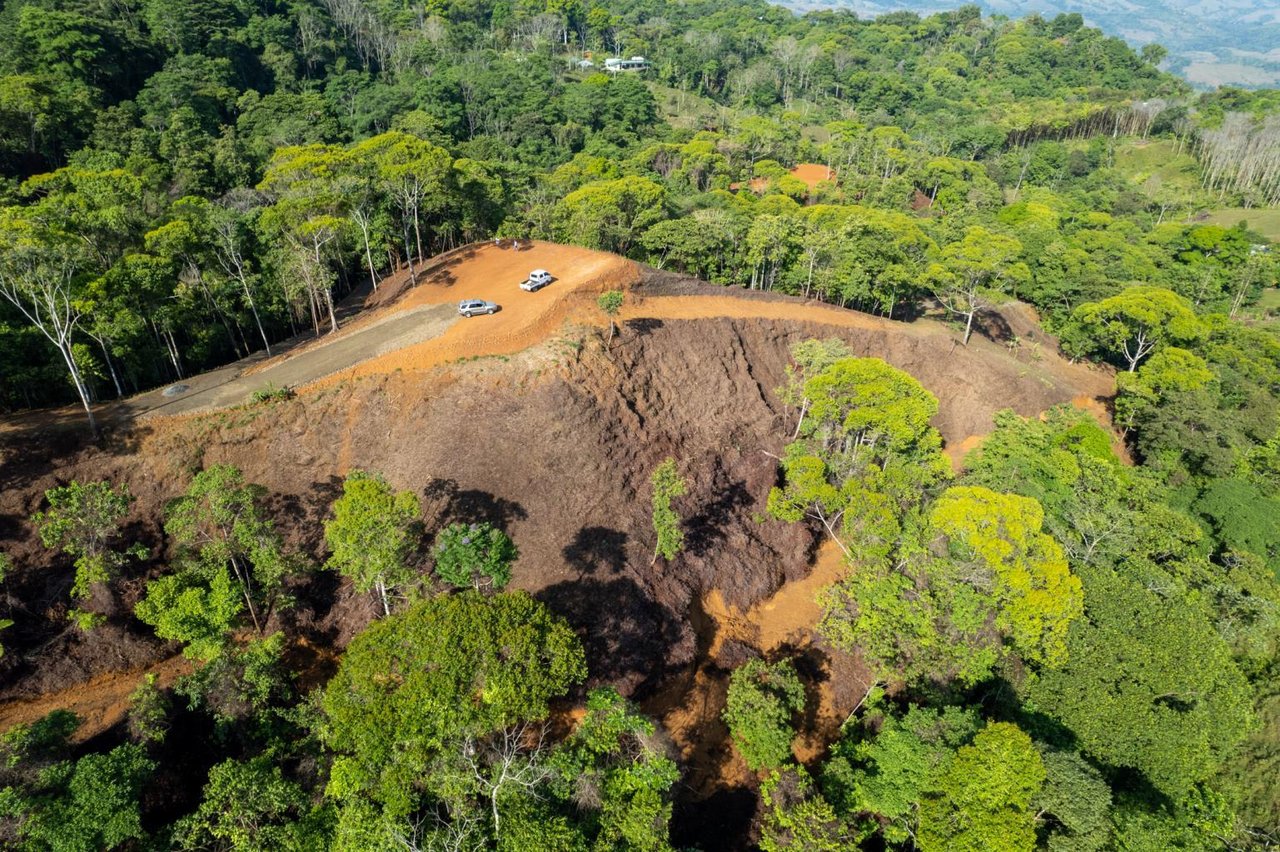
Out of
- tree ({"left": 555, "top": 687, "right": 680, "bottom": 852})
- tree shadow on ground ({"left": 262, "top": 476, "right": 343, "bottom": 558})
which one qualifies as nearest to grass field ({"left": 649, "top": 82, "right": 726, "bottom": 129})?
tree shadow on ground ({"left": 262, "top": 476, "right": 343, "bottom": 558})

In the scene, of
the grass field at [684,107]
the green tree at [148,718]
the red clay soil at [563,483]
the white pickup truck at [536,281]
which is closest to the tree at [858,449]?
the red clay soil at [563,483]

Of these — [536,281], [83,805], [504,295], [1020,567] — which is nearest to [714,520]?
[1020,567]

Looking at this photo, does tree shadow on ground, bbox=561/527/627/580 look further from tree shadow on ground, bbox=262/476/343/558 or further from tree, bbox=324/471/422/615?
tree shadow on ground, bbox=262/476/343/558

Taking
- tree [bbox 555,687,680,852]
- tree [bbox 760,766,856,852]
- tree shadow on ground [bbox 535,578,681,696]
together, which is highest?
tree [bbox 555,687,680,852]

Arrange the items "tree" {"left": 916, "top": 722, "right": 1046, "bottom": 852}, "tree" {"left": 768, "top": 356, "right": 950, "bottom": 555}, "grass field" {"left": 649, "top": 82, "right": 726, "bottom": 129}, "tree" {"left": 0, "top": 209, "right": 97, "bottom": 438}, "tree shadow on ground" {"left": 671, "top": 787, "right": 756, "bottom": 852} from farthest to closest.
A: "grass field" {"left": 649, "top": 82, "right": 726, "bottom": 129}, "tree" {"left": 768, "top": 356, "right": 950, "bottom": 555}, "tree" {"left": 0, "top": 209, "right": 97, "bottom": 438}, "tree shadow on ground" {"left": 671, "top": 787, "right": 756, "bottom": 852}, "tree" {"left": 916, "top": 722, "right": 1046, "bottom": 852}

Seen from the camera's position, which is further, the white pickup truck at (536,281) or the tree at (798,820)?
the white pickup truck at (536,281)

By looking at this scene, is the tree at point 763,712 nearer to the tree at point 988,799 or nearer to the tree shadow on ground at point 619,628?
the tree shadow on ground at point 619,628
